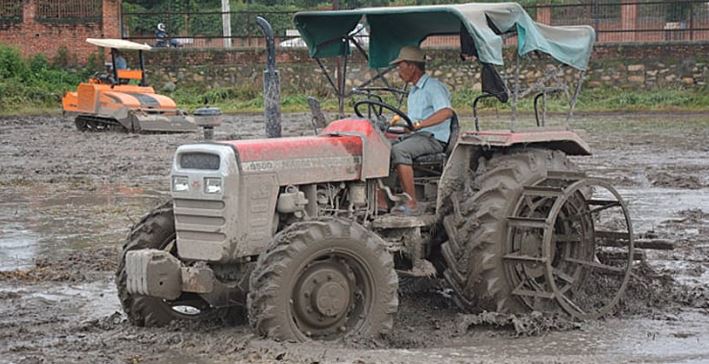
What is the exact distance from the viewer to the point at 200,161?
8.26 metres

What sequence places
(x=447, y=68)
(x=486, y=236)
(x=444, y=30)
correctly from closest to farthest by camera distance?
(x=486, y=236) < (x=444, y=30) < (x=447, y=68)

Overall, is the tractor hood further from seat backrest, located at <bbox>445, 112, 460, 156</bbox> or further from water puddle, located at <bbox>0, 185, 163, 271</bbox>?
water puddle, located at <bbox>0, 185, 163, 271</bbox>

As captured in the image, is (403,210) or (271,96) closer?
(403,210)

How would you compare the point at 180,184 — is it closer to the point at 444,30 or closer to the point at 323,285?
the point at 323,285

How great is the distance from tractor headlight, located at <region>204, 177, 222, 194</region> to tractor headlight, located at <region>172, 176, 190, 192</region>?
0.63 feet

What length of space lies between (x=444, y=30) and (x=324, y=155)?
7.19 feet

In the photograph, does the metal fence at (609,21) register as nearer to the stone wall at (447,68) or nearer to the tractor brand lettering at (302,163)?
the stone wall at (447,68)

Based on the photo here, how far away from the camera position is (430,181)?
9531 mm

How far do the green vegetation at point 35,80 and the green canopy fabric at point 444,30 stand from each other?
27239 millimetres

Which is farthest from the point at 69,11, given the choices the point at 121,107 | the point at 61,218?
the point at 61,218

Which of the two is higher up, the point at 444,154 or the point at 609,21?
the point at 609,21

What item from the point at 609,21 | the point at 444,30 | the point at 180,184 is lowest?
the point at 180,184

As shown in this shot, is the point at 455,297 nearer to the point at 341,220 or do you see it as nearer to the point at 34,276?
the point at 341,220

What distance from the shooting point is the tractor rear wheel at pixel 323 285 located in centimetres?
775
